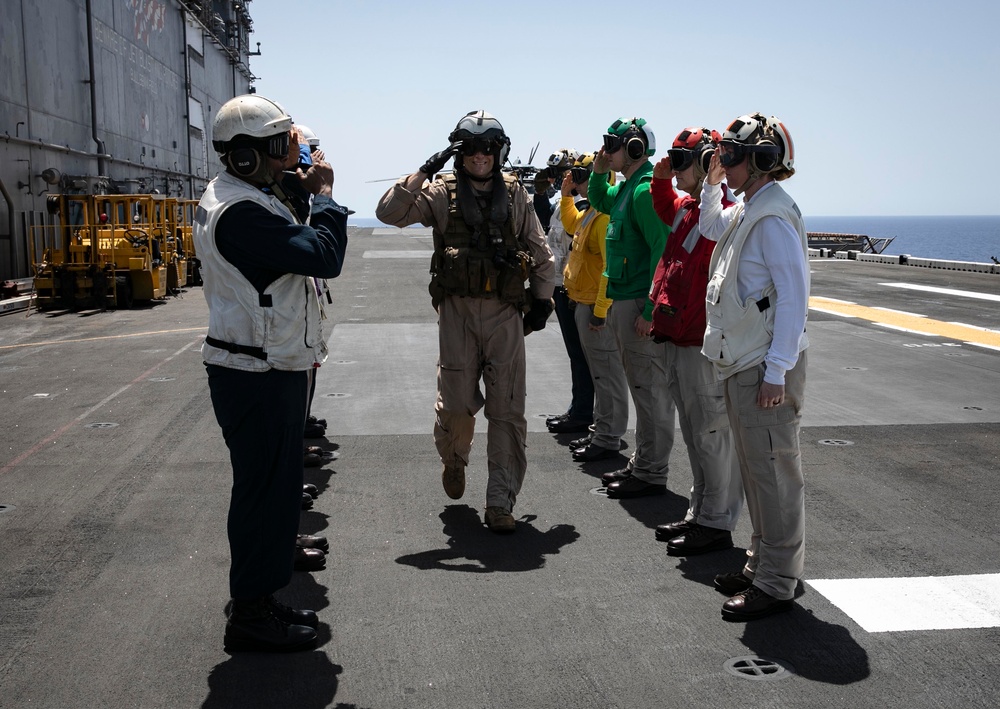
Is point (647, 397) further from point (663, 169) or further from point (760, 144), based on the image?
point (760, 144)

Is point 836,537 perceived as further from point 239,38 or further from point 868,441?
point 239,38

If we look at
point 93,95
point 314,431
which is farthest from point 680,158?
point 93,95

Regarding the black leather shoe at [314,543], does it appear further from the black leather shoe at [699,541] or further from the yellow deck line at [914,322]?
the yellow deck line at [914,322]

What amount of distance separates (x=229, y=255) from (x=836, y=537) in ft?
11.6

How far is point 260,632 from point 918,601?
2885 millimetres

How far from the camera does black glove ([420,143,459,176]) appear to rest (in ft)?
16.9

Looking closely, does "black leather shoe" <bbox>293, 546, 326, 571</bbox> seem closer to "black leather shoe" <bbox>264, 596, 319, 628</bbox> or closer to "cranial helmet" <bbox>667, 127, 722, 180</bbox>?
"black leather shoe" <bbox>264, 596, 319, 628</bbox>

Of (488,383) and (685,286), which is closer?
(685,286)

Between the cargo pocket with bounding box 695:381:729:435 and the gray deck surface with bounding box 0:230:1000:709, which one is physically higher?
the cargo pocket with bounding box 695:381:729:435

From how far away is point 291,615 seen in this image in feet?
13.2

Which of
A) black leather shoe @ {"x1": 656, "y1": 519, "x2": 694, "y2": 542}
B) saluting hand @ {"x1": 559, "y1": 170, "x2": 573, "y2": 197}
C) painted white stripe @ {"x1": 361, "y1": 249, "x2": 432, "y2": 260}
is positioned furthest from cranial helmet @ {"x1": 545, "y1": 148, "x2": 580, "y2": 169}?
painted white stripe @ {"x1": 361, "y1": 249, "x2": 432, "y2": 260}

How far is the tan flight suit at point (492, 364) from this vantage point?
548 centimetres

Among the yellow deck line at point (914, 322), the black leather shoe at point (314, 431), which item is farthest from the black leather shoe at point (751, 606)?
the yellow deck line at point (914, 322)

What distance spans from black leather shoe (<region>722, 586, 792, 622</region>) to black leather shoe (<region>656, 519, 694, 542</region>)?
0.96 m
